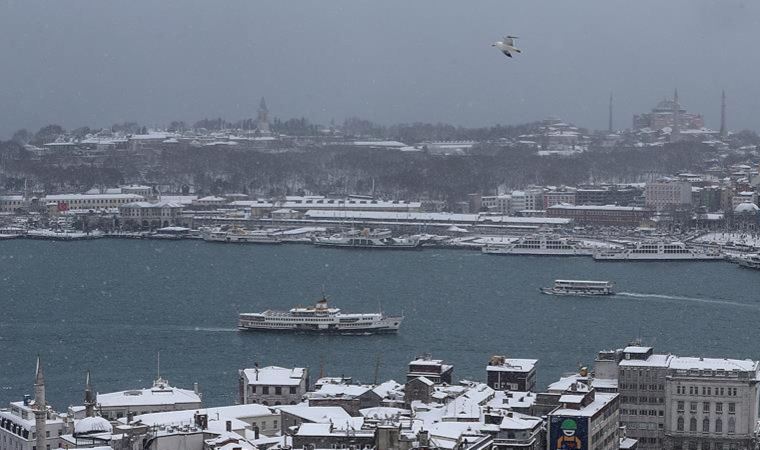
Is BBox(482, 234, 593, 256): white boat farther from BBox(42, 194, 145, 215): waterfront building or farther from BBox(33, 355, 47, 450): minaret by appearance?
BBox(33, 355, 47, 450): minaret

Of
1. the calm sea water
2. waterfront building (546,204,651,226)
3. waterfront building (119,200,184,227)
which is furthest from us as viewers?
waterfront building (119,200,184,227)

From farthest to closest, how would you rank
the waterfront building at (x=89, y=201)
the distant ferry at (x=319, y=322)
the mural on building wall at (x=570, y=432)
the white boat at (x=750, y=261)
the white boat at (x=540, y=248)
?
the waterfront building at (x=89, y=201), the white boat at (x=540, y=248), the white boat at (x=750, y=261), the distant ferry at (x=319, y=322), the mural on building wall at (x=570, y=432)

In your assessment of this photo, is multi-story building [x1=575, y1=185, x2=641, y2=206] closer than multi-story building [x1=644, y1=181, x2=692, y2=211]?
No

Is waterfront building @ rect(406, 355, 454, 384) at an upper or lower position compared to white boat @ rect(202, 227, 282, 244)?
upper

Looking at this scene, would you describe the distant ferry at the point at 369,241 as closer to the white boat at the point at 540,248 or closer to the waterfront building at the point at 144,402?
the white boat at the point at 540,248

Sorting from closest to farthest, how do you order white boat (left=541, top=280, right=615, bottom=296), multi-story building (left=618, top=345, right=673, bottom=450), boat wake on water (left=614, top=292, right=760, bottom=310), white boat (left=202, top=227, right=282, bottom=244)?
1. multi-story building (left=618, top=345, right=673, bottom=450)
2. boat wake on water (left=614, top=292, right=760, bottom=310)
3. white boat (left=541, top=280, right=615, bottom=296)
4. white boat (left=202, top=227, right=282, bottom=244)


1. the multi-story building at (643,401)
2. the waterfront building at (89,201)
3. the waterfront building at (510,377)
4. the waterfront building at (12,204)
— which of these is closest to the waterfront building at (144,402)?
the waterfront building at (510,377)

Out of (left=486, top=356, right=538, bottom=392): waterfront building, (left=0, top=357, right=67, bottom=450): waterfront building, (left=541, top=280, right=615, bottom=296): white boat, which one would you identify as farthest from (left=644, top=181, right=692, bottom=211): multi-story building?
(left=0, top=357, right=67, bottom=450): waterfront building

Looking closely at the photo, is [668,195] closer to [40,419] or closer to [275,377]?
[275,377]
